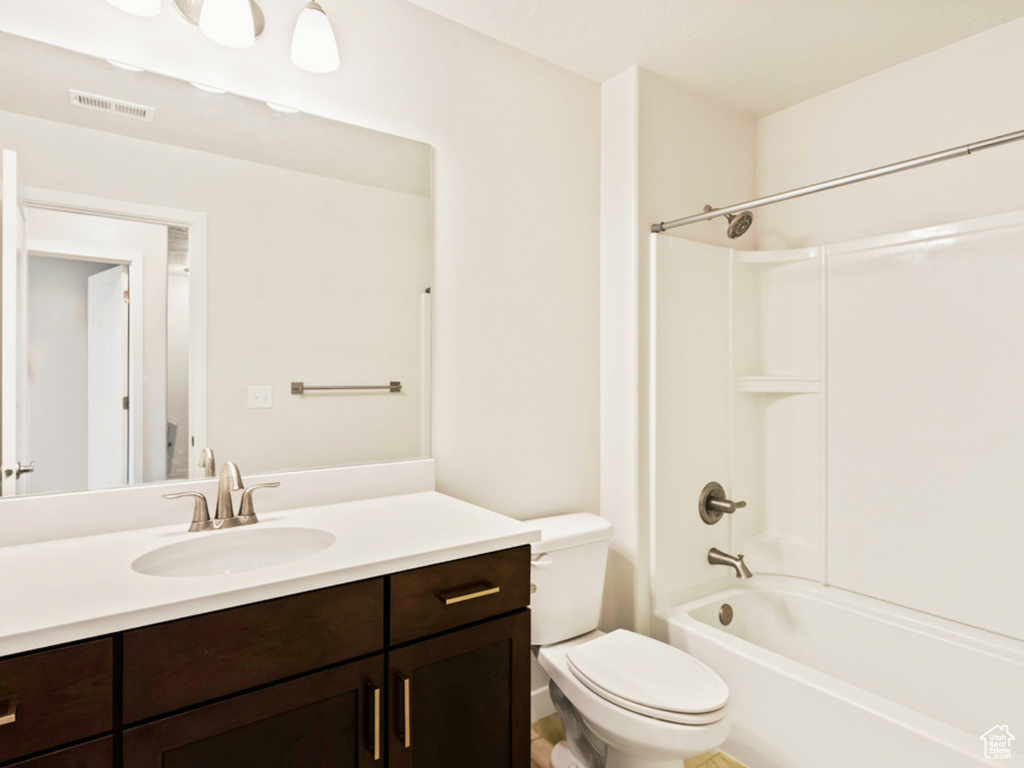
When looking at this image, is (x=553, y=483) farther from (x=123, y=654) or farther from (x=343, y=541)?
(x=123, y=654)

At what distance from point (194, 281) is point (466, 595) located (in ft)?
3.31

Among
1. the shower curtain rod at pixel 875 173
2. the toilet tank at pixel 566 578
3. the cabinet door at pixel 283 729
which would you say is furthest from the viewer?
the toilet tank at pixel 566 578

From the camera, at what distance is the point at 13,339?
3.95 feet

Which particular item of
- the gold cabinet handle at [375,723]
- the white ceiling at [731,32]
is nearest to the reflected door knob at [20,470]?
the gold cabinet handle at [375,723]

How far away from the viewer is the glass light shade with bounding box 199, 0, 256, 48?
137 centimetres

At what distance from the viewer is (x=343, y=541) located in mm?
1232

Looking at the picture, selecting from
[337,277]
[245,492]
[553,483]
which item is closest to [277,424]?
[245,492]

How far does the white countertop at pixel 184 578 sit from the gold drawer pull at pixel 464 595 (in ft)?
0.26

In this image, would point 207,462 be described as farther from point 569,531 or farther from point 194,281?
point 569,531

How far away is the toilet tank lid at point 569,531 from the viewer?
175 centimetres

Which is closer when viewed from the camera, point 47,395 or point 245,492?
point 47,395

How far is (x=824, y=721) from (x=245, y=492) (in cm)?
165

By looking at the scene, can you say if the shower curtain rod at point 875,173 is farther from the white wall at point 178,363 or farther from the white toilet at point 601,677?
the white wall at point 178,363

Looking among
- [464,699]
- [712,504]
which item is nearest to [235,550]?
[464,699]
